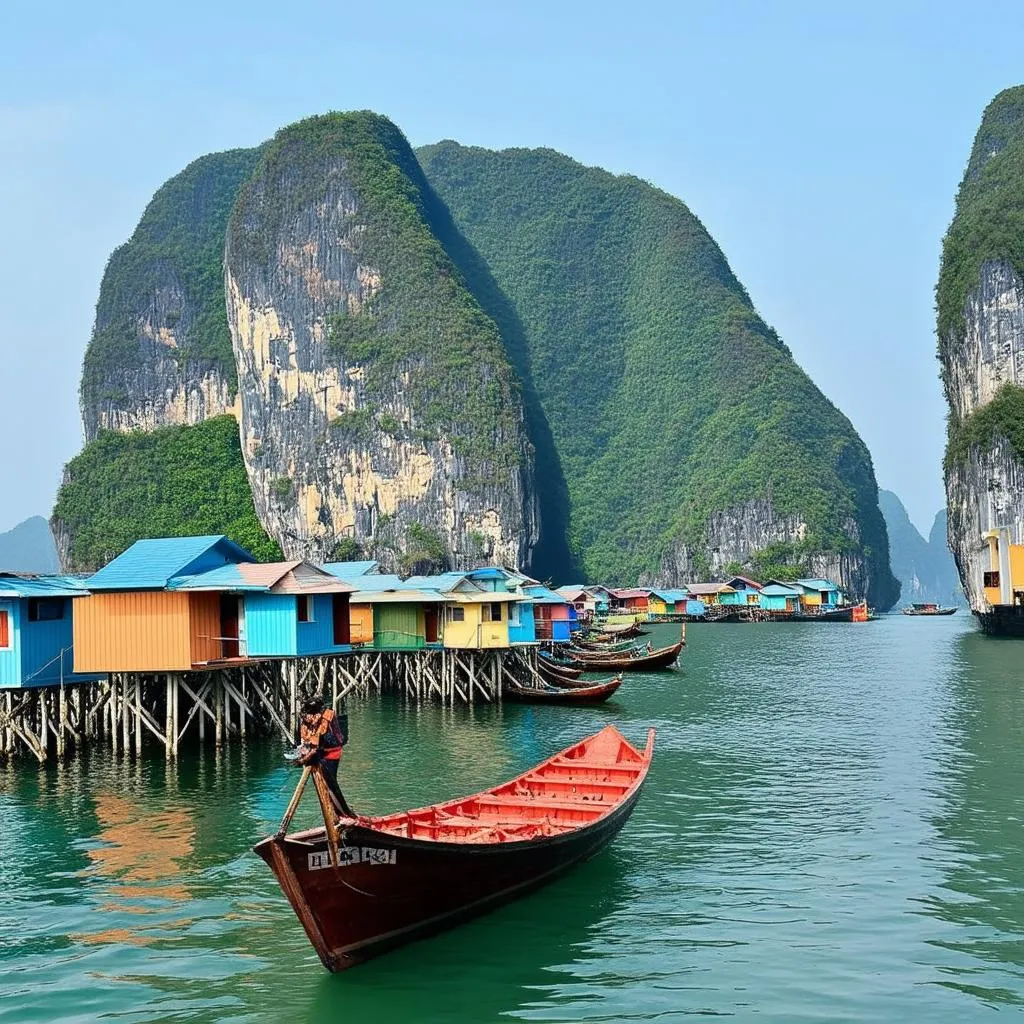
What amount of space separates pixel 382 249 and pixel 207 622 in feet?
403

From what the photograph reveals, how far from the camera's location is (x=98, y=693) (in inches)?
1313

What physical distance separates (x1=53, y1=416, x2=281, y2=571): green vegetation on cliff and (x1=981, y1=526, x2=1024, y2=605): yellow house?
9069 cm

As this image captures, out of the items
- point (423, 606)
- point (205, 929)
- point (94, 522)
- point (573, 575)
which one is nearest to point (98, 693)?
point (423, 606)

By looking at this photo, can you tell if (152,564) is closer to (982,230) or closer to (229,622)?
(229,622)

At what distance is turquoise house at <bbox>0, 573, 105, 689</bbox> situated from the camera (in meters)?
30.1

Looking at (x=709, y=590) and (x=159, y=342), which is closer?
(x=709, y=590)

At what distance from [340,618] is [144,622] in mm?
6038

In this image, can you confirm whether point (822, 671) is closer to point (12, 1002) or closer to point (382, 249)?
point (12, 1002)

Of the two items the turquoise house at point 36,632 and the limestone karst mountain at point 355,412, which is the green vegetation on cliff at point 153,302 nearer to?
the limestone karst mountain at point 355,412

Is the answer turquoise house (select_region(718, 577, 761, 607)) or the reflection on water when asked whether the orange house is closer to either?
the reflection on water

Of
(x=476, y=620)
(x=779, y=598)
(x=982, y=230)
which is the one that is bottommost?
(x=779, y=598)

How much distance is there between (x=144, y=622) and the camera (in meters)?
30.3

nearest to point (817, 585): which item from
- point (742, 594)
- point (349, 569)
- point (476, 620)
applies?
point (742, 594)

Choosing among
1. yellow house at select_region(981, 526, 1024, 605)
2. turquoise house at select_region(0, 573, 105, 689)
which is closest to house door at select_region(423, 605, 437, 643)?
turquoise house at select_region(0, 573, 105, 689)
